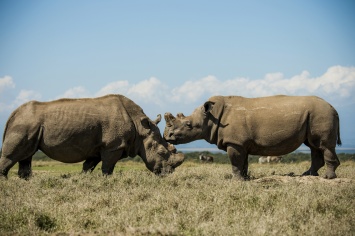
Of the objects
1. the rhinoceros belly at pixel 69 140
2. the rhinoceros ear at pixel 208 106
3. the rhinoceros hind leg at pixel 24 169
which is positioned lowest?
the rhinoceros hind leg at pixel 24 169

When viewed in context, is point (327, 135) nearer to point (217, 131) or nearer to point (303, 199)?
point (217, 131)

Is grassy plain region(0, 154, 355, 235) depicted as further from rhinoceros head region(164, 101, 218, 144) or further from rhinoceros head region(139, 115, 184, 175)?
rhinoceros head region(164, 101, 218, 144)

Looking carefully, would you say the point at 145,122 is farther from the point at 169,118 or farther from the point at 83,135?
the point at 83,135

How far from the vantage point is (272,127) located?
13.1 m

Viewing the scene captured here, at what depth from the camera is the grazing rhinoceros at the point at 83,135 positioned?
12.8m

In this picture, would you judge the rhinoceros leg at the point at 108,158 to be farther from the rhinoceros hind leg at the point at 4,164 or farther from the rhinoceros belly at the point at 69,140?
the rhinoceros hind leg at the point at 4,164

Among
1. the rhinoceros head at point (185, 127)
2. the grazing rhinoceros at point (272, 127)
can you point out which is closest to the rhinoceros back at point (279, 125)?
the grazing rhinoceros at point (272, 127)

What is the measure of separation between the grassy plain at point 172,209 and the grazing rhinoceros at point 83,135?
1.48m

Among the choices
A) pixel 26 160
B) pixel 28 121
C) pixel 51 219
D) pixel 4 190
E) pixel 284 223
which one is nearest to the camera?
pixel 284 223

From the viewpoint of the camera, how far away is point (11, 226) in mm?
7684

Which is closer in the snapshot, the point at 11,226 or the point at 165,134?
the point at 11,226

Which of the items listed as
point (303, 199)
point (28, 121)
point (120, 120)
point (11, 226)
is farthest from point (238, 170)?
point (11, 226)

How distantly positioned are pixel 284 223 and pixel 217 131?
626cm

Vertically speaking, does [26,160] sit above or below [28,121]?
below
